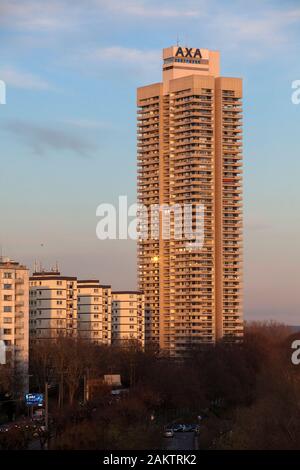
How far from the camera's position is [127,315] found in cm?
8444

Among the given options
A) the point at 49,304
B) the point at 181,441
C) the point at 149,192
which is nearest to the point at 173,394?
the point at 181,441

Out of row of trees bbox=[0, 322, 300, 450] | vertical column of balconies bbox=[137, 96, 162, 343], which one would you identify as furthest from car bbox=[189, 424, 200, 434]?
vertical column of balconies bbox=[137, 96, 162, 343]

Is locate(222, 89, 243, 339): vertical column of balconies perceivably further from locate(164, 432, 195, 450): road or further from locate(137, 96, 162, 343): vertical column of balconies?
locate(164, 432, 195, 450): road

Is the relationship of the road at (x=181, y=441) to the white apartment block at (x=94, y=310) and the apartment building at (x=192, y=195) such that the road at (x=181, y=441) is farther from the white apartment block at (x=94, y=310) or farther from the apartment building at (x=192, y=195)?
the apartment building at (x=192, y=195)

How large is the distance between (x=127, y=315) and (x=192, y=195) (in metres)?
9.99

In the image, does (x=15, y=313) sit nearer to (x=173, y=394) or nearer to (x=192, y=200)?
(x=173, y=394)

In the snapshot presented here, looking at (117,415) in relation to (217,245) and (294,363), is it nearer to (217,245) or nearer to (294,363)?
(294,363)

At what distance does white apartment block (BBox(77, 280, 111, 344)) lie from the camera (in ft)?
260

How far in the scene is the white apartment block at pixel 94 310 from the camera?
79188 millimetres

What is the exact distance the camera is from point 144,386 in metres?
56.9

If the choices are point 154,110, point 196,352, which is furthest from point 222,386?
point 154,110

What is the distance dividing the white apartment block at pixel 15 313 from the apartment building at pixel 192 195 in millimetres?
24213


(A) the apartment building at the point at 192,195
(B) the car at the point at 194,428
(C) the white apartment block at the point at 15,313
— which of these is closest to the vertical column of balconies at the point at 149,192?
(A) the apartment building at the point at 192,195

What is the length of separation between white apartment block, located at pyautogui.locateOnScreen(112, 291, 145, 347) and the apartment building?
64.1 inches
